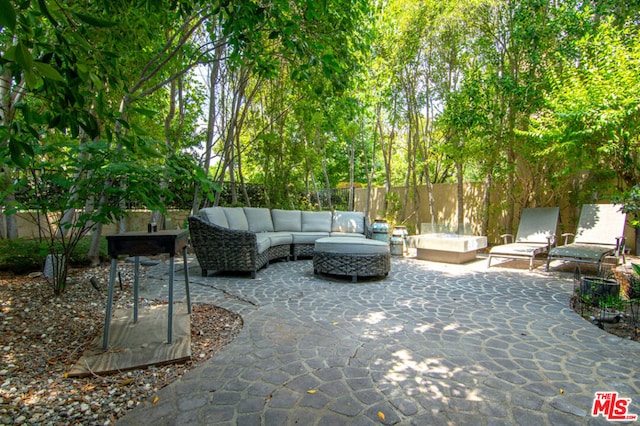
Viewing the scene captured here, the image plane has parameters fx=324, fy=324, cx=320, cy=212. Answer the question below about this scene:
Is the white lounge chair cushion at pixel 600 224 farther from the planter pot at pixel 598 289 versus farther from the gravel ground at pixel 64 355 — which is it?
the gravel ground at pixel 64 355

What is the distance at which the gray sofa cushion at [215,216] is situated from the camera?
4699 mm

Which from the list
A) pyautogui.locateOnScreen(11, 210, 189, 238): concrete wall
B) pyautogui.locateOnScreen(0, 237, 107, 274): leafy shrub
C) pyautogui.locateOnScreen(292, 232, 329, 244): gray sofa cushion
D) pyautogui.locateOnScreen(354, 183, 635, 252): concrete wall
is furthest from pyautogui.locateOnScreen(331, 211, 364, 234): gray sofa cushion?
pyautogui.locateOnScreen(0, 237, 107, 274): leafy shrub

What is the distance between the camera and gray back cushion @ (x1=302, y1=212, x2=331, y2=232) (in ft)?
22.0

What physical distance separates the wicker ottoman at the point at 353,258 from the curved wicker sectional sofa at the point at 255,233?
39.2 inches

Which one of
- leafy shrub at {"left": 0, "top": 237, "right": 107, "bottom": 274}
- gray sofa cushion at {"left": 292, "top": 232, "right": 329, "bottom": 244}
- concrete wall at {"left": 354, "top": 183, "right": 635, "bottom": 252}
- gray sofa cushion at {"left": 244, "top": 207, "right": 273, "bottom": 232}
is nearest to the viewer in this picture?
leafy shrub at {"left": 0, "top": 237, "right": 107, "bottom": 274}

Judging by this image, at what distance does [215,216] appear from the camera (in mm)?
4832

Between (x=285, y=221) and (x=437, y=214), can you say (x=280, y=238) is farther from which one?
(x=437, y=214)

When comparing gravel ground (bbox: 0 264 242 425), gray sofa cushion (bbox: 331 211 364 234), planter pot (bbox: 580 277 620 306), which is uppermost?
gray sofa cushion (bbox: 331 211 364 234)

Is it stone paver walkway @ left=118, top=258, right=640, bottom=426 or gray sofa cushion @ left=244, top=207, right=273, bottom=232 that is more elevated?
A: gray sofa cushion @ left=244, top=207, right=273, bottom=232

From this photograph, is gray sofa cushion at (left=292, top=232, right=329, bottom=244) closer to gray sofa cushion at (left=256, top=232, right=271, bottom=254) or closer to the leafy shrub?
gray sofa cushion at (left=256, top=232, right=271, bottom=254)

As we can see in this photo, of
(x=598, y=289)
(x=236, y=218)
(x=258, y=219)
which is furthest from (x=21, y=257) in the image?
(x=598, y=289)

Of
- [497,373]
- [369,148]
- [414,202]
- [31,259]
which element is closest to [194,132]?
[31,259]

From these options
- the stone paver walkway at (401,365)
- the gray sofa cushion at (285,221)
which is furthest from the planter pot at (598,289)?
the gray sofa cushion at (285,221)

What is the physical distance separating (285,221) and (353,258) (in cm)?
243
